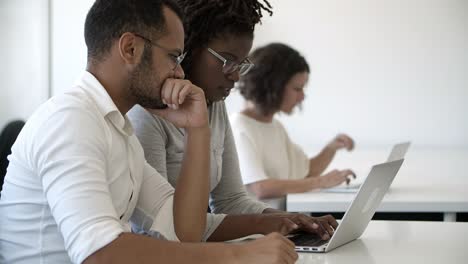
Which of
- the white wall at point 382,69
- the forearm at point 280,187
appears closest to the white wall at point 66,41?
Result: the white wall at point 382,69

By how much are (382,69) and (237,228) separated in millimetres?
3987

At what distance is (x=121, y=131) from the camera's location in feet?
4.50

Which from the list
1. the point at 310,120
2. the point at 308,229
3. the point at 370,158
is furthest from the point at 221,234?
the point at 310,120

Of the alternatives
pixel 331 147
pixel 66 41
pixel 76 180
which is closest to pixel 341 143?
pixel 331 147

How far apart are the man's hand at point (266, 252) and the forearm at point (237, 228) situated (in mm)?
507

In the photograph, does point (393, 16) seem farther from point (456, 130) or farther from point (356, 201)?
point (356, 201)

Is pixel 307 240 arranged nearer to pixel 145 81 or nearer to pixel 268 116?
pixel 145 81

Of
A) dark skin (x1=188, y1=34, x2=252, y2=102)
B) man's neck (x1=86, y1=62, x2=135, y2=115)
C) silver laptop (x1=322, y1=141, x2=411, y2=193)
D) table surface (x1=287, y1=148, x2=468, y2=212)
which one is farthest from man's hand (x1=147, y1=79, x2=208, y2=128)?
silver laptop (x1=322, y1=141, x2=411, y2=193)

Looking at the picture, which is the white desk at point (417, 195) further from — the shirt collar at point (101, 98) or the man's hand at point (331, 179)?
the shirt collar at point (101, 98)

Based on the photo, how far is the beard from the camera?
1.40 metres

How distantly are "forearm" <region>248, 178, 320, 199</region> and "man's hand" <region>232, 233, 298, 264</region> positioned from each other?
1560 millimetres

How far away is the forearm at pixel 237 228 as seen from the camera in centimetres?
173

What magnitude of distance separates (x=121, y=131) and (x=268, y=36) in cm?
434

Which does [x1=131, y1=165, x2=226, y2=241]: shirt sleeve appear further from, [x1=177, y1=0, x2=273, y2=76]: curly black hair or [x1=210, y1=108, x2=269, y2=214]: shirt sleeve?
[x1=210, y1=108, x2=269, y2=214]: shirt sleeve
